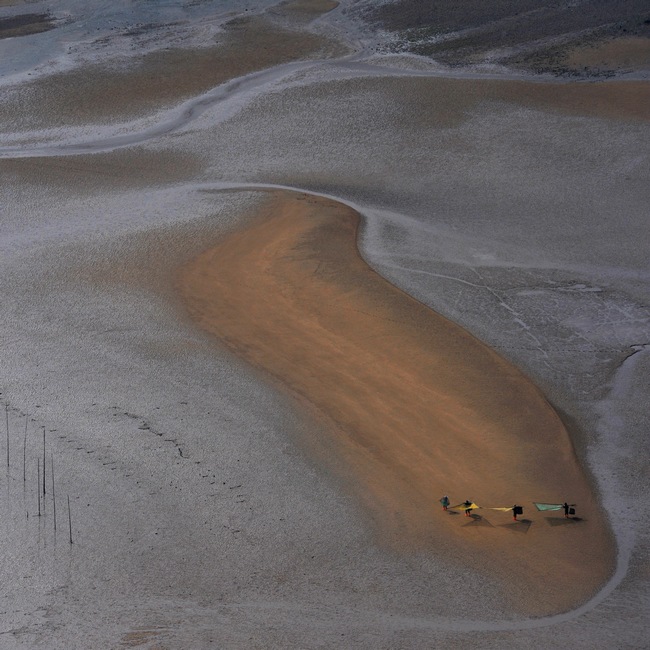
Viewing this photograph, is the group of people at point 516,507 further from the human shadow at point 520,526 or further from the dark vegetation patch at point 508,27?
the dark vegetation patch at point 508,27

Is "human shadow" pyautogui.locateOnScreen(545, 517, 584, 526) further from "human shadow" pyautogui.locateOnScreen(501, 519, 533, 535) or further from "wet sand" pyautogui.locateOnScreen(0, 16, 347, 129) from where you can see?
"wet sand" pyautogui.locateOnScreen(0, 16, 347, 129)

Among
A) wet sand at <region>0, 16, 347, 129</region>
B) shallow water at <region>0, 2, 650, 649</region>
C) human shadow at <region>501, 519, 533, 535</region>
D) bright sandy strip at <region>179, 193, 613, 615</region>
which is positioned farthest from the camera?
wet sand at <region>0, 16, 347, 129</region>

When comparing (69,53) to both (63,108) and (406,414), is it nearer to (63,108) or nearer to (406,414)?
(63,108)

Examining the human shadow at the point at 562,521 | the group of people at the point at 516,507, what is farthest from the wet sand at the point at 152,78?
the human shadow at the point at 562,521

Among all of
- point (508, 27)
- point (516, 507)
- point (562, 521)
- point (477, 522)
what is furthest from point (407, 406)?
point (508, 27)

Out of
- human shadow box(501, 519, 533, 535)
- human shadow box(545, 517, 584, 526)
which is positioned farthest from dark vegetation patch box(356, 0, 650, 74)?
human shadow box(501, 519, 533, 535)

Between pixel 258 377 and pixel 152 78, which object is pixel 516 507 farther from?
pixel 152 78
